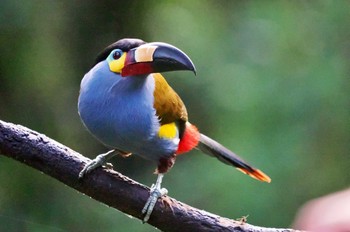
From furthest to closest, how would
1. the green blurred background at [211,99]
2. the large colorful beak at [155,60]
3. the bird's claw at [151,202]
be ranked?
the green blurred background at [211,99] → the bird's claw at [151,202] → the large colorful beak at [155,60]

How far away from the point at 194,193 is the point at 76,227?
1.01ft

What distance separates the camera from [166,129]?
1.01 m

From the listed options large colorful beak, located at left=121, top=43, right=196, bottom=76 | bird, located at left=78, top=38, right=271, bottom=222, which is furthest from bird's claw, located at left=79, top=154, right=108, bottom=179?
large colorful beak, located at left=121, top=43, right=196, bottom=76

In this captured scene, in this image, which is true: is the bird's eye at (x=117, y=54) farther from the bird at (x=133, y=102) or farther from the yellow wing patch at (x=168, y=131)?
the yellow wing patch at (x=168, y=131)

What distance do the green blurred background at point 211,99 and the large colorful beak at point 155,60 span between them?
Answer: 2.94ft

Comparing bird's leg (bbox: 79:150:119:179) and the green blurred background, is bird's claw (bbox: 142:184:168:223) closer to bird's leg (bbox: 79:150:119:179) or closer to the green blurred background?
bird's leg (bbox: 79:150:119:179)

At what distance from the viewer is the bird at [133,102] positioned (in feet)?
2.90

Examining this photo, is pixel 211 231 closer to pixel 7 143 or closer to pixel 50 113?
pixel 7 143

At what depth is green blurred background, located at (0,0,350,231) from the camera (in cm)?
179

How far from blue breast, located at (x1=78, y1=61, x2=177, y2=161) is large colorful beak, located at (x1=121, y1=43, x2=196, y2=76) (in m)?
0.03

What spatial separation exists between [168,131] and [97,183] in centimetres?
12

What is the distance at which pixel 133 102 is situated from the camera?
0.95 metres

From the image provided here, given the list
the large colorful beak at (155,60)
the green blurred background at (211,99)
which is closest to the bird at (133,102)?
the large colorful beak at (155,60)

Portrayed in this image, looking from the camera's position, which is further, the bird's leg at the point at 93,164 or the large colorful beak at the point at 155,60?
the bird's leg at the point at 93,164
